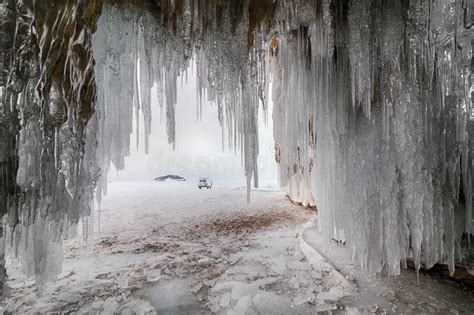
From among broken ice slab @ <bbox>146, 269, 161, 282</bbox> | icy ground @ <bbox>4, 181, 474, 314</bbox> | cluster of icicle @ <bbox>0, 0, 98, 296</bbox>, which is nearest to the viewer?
cluster of icicle @ <bbox>0, 0, 98, 296</bbox>

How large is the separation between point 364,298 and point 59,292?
139 inches

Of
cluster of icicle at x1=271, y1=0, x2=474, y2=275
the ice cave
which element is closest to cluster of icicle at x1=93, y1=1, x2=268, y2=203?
the ice cave

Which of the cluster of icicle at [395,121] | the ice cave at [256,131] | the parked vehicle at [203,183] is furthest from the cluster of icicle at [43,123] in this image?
the parked vehicle at [203,183]

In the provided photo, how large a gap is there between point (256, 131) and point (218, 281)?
91.5 inches

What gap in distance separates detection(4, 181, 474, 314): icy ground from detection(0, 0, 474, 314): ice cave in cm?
3

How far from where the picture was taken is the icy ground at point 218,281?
9.57 ft

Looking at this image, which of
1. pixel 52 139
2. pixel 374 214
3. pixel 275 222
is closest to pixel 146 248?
pixel 52 139

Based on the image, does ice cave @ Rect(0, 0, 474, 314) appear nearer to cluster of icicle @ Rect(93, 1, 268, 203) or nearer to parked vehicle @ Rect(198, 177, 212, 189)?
cluster of icicle @ Rect(93, 1, 268, 203)

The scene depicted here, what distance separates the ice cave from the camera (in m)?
2.49

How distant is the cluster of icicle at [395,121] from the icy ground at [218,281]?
40cm

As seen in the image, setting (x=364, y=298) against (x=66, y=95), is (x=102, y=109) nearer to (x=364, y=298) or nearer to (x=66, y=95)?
(x=66, y=95)

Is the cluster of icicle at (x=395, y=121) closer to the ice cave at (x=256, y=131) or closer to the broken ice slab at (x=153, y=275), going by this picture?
the ice cave at (x=256, y=131)

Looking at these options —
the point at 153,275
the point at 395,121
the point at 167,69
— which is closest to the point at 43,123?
the point at 167,69

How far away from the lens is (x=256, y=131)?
4.52 meters
